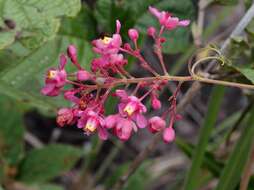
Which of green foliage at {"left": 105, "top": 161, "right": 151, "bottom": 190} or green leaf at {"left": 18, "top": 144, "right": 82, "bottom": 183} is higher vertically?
green leaf at {"left": 18, "top": 144, "right": 82, "bottom": 183}

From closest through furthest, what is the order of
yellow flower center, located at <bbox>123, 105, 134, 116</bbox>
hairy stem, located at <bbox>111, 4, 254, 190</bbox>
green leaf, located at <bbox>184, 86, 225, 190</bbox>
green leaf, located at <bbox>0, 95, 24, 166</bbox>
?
1. yellow flower center, located at <bbox>123, 105, 134, 116</bbox>
2. hairy stem, located at <bbox>111, 4, 254, 190</bbox>
3. green leaf, located at <bbox>184, 86, 225, 190</bbox>
4. green leaf, located at <bbox>0, 95, 24, 166</bbox>

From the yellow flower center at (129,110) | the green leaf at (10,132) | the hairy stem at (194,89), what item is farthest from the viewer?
the green leaf at (10,132)

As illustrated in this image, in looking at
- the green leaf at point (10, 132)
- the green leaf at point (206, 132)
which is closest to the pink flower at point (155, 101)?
the green leaf at point (206, 132)

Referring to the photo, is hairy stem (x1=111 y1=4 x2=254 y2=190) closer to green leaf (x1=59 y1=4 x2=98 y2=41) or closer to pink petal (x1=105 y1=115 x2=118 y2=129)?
green leaf (x1=59 y1=4 x2=98 y2=41)

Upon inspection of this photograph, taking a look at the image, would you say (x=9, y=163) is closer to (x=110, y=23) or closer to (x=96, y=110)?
(x=110, y=23)

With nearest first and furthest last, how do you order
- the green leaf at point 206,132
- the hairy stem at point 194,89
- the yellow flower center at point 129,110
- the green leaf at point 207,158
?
the yellow flower center at point 129,110 → the hairy stem at point 194,89 → the green leaf at point 206,132 → the green leaf at point 207,158

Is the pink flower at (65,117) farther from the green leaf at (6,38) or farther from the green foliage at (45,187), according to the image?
the green foliage at (45,187)

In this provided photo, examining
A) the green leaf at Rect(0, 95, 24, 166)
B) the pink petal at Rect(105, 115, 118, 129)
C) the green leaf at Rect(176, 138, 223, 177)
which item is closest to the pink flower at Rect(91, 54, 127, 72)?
the pink petal at Rect(105, 115, 118, 129)
